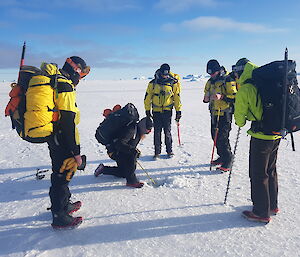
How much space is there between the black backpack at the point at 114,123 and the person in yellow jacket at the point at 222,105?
2158 millimetres

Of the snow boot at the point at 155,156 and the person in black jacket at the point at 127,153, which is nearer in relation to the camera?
the person in black jacket at the point at 127,153

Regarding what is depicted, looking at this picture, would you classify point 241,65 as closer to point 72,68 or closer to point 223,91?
point 223,91

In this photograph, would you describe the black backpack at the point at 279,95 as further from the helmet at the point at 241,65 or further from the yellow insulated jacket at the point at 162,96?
the yellow insulated jacket at the point at 162,96

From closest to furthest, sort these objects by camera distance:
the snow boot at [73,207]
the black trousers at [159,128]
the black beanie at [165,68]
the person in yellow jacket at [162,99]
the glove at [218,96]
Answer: the snow boot at [73,207] < the glove at [218,96] < the black beanie at [165,68] < the person in yellow jacket at [162,99] < the black trousers at [159,128]

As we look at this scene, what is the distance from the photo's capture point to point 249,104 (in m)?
3.34

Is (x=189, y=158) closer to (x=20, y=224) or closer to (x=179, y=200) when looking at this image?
(x=179, y=200)

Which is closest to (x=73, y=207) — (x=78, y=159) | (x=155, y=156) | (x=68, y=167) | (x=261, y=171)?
(x=68, y=167)

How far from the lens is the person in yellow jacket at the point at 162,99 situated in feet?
21.1

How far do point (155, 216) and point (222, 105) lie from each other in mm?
3207

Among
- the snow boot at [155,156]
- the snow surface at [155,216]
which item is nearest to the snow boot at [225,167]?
the snow surface at [155,216]

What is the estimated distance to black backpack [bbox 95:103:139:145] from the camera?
4734 mm

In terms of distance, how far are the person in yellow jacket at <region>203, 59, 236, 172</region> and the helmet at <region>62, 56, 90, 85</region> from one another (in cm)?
323

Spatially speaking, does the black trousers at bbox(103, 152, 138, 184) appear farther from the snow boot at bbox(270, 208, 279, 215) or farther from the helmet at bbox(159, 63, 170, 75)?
the helmet at bbox(159, 63, 170, 75)

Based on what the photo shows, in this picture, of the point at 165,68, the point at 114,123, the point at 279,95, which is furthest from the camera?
the point at 165,68
